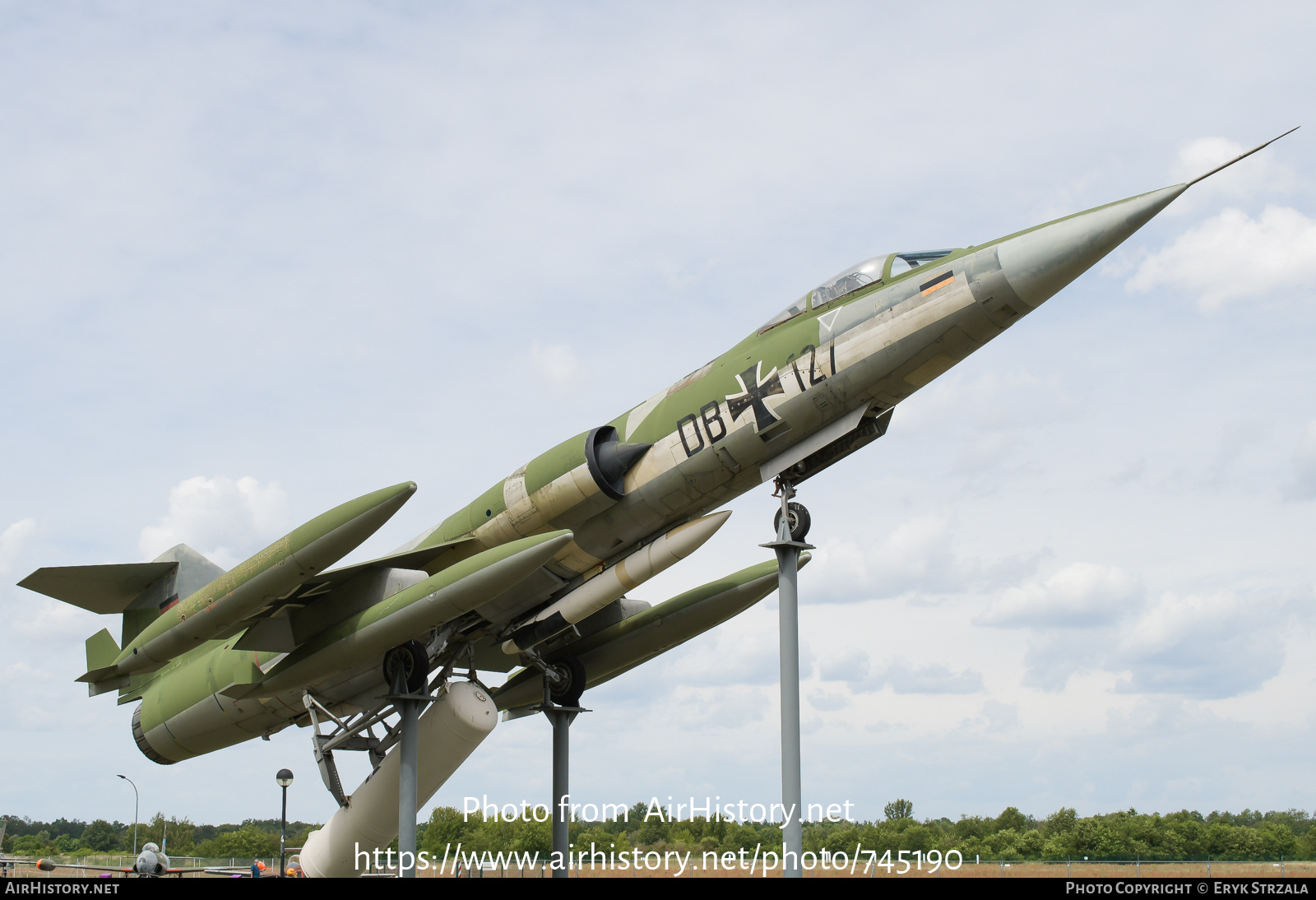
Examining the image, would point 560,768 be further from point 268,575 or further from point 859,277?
point 859,277

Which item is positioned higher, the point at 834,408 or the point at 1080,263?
the point at 1080,263

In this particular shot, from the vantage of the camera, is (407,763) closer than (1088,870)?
Yes

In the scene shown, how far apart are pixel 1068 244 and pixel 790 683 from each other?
15.0 feet

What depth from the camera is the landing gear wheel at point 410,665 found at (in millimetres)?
12609

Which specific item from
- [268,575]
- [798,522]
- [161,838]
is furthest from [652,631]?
[161,838]

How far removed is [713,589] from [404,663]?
13.0 ft

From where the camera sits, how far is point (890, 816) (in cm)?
3556

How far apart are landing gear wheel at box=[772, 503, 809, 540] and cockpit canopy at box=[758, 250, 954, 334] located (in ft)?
6.36

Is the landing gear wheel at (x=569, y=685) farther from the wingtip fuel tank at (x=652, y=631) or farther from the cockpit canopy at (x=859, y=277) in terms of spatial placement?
the cockpit canopy at (x=859, y=277)

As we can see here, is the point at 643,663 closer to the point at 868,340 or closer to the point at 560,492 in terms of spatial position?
the point at 560,492

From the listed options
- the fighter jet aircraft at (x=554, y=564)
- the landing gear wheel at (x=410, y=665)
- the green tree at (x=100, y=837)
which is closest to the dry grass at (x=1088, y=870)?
the fighter jet aircraft at (x=554, y=564)

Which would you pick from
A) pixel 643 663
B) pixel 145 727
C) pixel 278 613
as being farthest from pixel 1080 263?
pixel 145 727

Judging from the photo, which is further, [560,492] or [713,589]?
[713,589]

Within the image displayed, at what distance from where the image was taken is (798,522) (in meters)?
10.8
